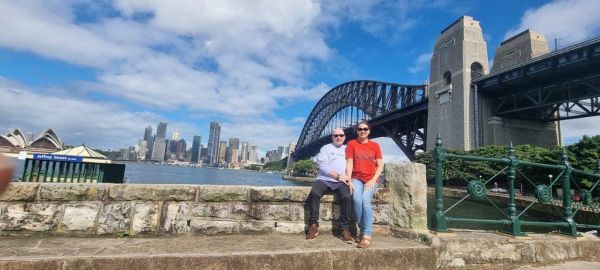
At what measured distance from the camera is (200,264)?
3018 millimetres

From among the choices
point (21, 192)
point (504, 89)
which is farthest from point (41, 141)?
point (504, 89)

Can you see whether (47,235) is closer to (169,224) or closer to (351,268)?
(169,224)

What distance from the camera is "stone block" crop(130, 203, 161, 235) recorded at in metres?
3.82

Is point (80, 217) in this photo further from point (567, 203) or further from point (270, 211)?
point (567, 203)

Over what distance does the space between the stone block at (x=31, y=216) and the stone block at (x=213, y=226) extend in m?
1.42

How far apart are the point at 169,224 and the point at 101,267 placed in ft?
3.35

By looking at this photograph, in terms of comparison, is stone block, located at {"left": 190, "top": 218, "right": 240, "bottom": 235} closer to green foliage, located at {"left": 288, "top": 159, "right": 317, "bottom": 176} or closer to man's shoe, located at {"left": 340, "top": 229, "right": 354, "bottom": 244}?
man's shoe, located at {"left": 340, "top": 229, "right": 354, "bottom": 244}

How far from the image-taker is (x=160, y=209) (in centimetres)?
389

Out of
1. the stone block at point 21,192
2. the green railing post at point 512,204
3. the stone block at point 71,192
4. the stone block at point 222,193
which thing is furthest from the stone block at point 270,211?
the green railing post at point 512,204

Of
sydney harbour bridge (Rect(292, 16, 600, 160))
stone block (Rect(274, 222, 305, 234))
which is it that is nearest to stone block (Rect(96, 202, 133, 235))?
stone block (Rect(274, 222, 305, 234))

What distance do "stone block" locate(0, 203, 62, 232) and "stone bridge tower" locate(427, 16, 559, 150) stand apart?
42895 millimetres

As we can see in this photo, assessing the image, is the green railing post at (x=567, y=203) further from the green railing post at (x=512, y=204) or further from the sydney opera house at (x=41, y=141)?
the sydney opera house at (x=41, y=141)

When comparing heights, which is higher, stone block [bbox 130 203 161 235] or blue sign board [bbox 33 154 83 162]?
blue sign board [bbox 33 154 83 162]

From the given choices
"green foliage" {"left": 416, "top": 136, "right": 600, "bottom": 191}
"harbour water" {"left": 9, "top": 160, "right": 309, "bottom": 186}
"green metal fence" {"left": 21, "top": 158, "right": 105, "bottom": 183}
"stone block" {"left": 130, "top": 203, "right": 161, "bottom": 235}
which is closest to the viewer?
"stone block" {"left": 130, "top": 203, "right": 161, "bottom": 235}
